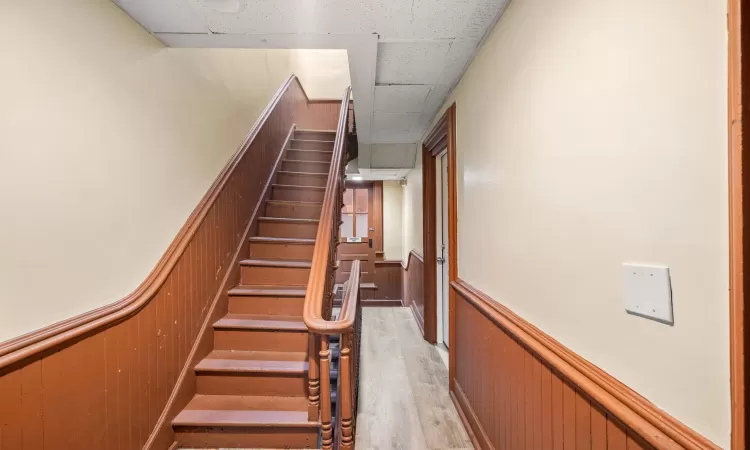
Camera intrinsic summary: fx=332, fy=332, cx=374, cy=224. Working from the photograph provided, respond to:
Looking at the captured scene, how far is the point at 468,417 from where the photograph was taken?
200 centimetres

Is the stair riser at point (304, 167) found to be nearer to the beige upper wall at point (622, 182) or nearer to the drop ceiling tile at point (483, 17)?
the drop ceiling tile at point (483, 17)

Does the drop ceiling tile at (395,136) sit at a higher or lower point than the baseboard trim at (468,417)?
higher

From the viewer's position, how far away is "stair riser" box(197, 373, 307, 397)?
197 cm

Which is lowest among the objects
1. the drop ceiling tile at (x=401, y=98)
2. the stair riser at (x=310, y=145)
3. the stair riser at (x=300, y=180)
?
the stair riser at (x=300, y=180)

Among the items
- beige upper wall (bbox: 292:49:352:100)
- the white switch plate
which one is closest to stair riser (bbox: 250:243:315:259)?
the white switch plate

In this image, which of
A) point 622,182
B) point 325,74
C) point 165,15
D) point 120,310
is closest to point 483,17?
point 622,182

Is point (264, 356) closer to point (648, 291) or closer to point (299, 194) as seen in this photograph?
point (299, 194)

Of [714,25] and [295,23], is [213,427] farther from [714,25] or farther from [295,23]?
[714,25]

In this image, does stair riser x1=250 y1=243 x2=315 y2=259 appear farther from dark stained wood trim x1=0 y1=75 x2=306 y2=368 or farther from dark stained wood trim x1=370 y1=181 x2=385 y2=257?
dark stained wood trim x1=370 y1=181 x2=385 y2=257

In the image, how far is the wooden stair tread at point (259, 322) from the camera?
2174 mm

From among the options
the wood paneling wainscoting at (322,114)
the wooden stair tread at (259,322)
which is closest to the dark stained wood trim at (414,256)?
the wooden stair tread at (259,322)

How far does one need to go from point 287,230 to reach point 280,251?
0.93 feet

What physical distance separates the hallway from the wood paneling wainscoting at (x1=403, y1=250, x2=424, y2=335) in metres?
0.34

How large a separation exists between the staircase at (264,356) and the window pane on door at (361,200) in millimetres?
2952
